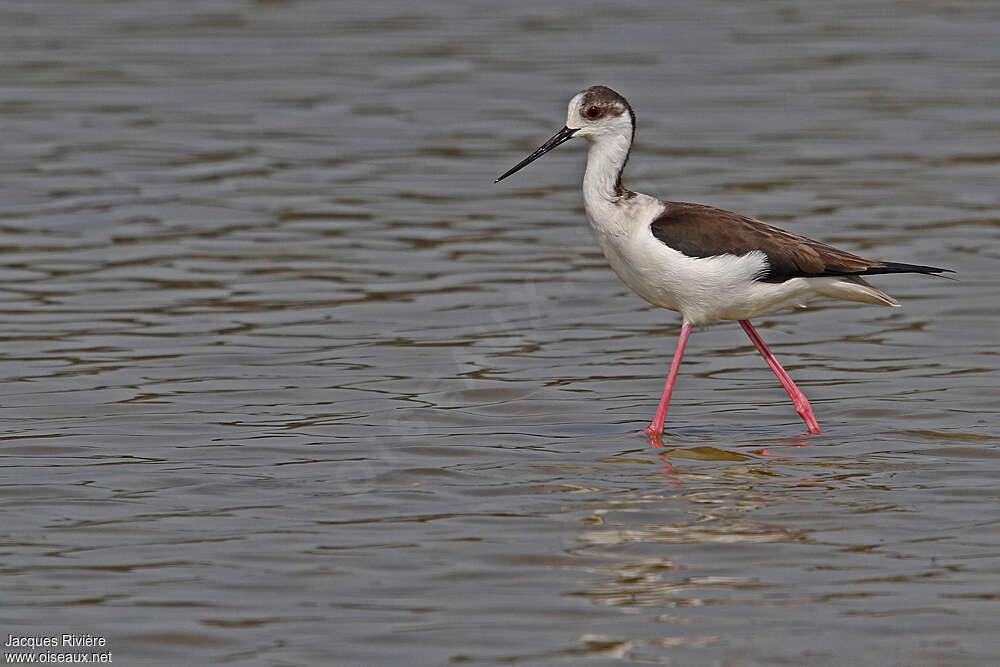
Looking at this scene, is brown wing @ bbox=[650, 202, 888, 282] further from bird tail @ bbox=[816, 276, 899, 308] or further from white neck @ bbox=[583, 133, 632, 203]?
white neck @ bbox=[583, 133, 632, 203]

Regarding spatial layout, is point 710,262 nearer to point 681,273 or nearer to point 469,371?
point 681,273

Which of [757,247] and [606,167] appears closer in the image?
[757,247]

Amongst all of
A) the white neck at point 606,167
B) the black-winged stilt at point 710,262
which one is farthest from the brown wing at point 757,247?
the white neck at point 606,167

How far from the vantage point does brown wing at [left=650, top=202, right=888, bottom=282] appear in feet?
29.6

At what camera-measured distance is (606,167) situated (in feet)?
31.0

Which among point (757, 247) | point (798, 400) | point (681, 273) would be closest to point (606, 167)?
point (681, 273)

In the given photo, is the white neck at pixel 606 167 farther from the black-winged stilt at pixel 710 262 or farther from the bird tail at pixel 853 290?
the bird tail at pixel 853 290

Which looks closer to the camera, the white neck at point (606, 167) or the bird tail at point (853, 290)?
the bird tail at point (853, 290)

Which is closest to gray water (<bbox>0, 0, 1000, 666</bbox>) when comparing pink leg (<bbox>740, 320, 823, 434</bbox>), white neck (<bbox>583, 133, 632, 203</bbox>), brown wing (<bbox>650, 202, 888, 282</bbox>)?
pink leg (<bbox>740, 320, 823, 434</bbox>)

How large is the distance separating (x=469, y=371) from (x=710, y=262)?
1.89 meters

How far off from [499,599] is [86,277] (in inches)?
256

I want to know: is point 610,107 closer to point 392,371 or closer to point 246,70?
point 392,371

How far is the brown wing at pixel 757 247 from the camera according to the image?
29.6ft

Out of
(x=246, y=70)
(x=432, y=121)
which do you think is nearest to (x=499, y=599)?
(x=432, y=121)
